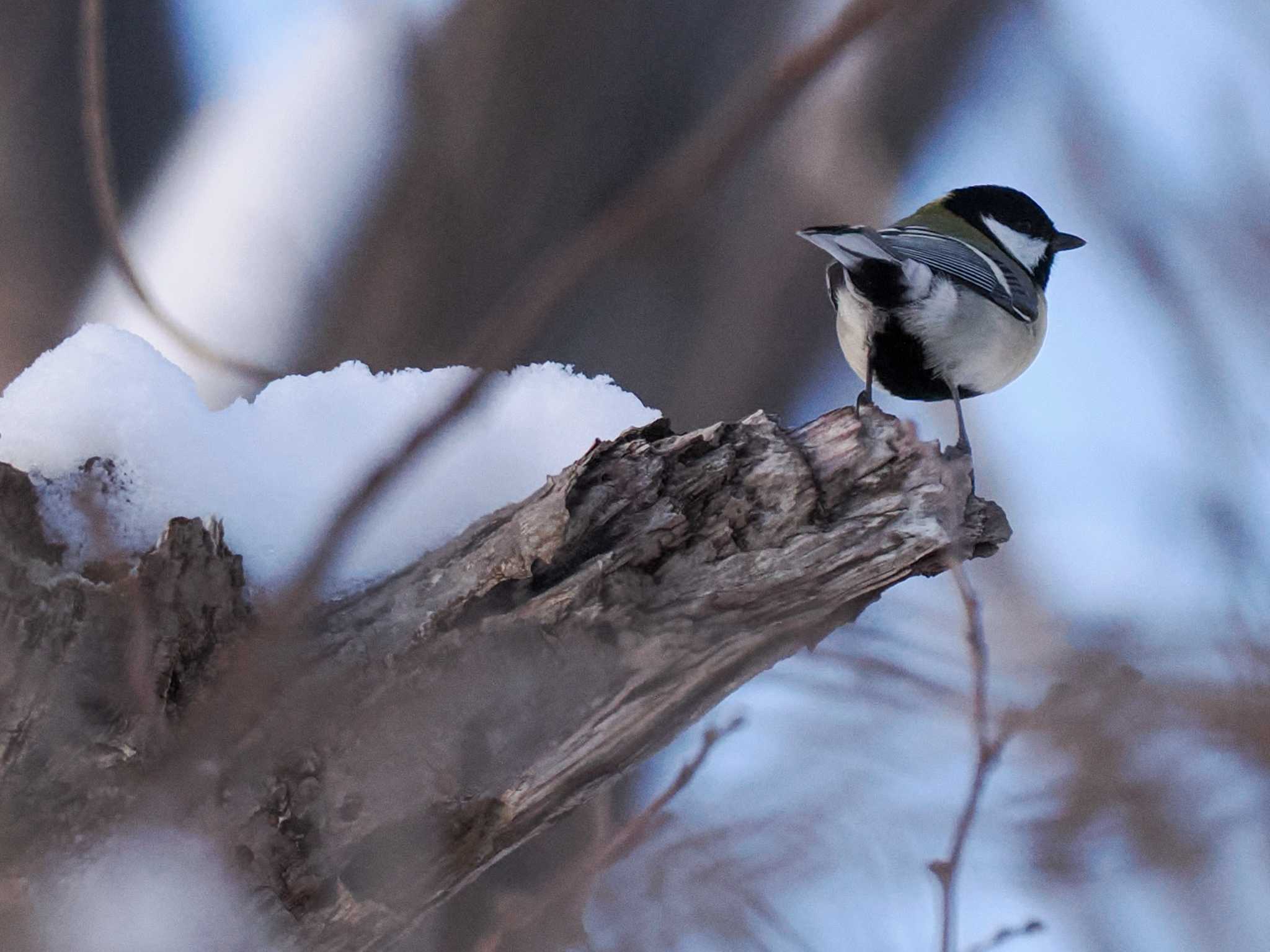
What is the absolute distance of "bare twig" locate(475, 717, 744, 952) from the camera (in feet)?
3.77

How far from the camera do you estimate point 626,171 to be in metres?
2.74

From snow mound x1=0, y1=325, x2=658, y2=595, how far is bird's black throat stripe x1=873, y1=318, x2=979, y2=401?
0.78 meters

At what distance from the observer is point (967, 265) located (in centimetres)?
227

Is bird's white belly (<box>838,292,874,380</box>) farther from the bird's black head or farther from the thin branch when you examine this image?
the thin branch

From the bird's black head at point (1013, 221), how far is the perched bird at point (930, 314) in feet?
1.39

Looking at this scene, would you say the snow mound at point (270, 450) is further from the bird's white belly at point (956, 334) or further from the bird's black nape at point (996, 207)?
the bird's black nape at point (996, 207)

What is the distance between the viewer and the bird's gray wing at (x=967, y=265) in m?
2.10

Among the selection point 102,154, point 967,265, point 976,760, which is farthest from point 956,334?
point 102,154

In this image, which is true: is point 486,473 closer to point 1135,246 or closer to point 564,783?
point 564,783

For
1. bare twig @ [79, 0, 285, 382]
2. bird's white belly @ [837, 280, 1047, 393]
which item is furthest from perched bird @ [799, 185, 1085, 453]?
bare twig @ [79, 0, 285, 382]

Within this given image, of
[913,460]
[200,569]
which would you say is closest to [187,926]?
[200,569]

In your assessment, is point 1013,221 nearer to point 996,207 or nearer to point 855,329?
point 996,207

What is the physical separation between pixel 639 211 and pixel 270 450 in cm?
94

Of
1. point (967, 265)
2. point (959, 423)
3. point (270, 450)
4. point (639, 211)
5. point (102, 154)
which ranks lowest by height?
point (959, 423)
